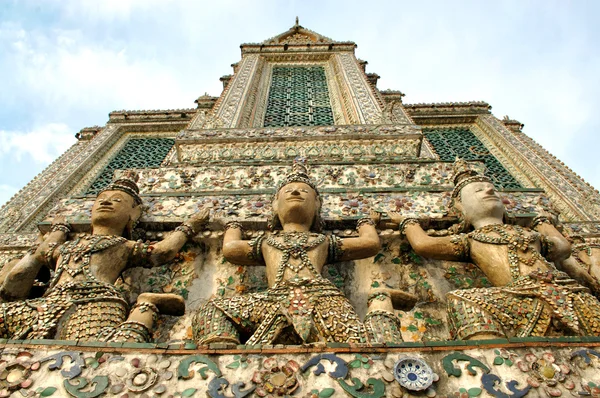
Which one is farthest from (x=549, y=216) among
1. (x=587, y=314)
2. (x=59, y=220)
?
(x=59, y=220)

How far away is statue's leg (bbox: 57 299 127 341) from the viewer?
9.86 feet

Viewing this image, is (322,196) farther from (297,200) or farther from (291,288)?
(291,288)

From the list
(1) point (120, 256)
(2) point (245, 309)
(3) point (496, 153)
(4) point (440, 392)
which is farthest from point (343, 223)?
(3) point (496, 153)

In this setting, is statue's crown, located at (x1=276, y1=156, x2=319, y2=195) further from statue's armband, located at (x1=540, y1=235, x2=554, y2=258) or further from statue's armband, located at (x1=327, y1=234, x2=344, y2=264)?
statue's armband, located at (x1=540, y1=235, x2=554, y2=258)

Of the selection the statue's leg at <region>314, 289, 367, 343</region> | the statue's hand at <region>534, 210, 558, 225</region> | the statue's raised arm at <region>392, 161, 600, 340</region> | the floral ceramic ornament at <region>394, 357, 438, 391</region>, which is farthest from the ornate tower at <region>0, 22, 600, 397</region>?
the statue's leg at <region>314, 289, 367, 343</region>

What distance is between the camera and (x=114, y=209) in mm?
4113

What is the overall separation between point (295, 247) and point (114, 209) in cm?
168

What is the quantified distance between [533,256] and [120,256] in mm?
3165

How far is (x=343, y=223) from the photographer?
14.8 feet

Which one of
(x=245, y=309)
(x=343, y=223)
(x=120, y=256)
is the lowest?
(x=245, y=309)

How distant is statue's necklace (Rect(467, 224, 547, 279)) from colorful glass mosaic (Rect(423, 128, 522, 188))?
17.4ft

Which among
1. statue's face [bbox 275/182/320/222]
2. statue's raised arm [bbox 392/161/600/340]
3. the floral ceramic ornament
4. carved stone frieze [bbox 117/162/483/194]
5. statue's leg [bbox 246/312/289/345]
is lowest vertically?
the floral ceramic ornament

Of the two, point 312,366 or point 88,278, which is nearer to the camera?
point 312,366

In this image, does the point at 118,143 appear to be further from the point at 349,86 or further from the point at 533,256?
the point at 533,256
